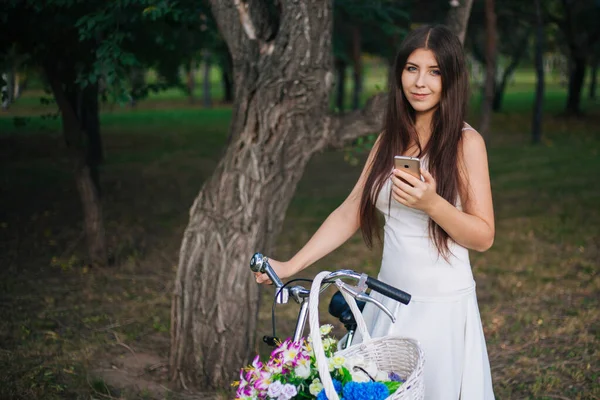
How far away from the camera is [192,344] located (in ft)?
17.0

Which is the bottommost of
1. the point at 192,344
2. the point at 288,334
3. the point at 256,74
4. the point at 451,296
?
the point at 288,334

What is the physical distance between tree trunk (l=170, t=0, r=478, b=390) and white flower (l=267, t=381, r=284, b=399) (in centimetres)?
277

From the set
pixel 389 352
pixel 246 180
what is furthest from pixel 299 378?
pixel 246 180

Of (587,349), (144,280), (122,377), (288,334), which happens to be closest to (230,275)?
(122,377)

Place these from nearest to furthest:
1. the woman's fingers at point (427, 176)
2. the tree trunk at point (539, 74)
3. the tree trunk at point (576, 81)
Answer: the woman's fingers at point (427, 176), the tree trunk at point (539, 74), the tree trunk at point (576, 81)

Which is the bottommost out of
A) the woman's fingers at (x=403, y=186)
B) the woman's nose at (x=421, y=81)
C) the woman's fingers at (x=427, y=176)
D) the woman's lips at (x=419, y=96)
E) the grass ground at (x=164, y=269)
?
the grass ground at (x=164, y=269)

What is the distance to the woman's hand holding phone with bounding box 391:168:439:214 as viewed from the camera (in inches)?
96.0

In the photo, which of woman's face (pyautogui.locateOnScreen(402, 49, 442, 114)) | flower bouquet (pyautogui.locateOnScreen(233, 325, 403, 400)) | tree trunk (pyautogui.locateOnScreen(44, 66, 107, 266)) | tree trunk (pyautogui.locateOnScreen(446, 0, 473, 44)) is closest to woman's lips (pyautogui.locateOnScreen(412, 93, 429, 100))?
woman's face (pyautogui.locateOnScreen(402, 49, 442, 114))

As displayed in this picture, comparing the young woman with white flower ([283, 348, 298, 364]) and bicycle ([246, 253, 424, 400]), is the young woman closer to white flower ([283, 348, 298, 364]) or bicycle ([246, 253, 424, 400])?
bicycle ([246, 253, 424, 400])

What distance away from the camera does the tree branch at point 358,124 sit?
5.31 meters

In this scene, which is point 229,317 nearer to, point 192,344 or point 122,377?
point 192,344

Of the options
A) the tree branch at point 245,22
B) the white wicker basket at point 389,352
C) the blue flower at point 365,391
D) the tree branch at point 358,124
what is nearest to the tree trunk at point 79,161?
the tree branch at point 245,22

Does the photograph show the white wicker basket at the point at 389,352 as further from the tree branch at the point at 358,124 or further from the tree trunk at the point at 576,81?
the tree trunk at the point at 576,81

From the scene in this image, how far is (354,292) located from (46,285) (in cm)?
622
